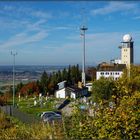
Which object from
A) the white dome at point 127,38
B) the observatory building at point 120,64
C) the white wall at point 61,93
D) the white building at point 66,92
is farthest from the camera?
the white dome at point 127,38

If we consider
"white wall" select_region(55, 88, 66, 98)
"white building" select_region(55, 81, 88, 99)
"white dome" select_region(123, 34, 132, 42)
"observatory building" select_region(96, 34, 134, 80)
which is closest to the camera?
"white building" select_region(55, 81, 88, 99)

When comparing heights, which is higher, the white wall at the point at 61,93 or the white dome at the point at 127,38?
the white dome at the point at 127,38

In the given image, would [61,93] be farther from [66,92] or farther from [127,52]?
[127,52]

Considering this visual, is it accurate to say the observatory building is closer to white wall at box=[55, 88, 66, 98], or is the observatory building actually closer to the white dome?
the white dome

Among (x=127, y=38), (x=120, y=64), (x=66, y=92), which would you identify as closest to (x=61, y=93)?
(x=66, y=92)

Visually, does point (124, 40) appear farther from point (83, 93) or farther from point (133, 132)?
point (133, 132)

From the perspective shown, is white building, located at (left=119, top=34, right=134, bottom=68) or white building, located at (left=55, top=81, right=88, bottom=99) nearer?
white building, located at (left=55, top=81, right=88, bottom=99)

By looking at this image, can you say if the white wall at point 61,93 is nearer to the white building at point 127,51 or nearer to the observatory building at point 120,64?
the observatory building at point 120,64

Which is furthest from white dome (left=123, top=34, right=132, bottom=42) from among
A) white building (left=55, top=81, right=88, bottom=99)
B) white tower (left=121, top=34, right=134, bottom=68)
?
white building (left=55, top=81, right=88, bottom=99)

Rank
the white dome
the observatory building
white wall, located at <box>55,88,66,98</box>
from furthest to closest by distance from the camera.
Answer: the white dome < the observatory building < white wall, located at <box>55,88,66,98</box>

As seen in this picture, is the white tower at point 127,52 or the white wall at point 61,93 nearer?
the white wall at point 61,93

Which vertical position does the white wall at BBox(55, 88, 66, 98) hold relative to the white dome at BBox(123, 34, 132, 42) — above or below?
below

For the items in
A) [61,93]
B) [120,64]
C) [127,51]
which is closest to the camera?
[61,93]

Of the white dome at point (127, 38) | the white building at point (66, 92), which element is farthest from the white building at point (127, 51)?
the white building at point (66, 92)
